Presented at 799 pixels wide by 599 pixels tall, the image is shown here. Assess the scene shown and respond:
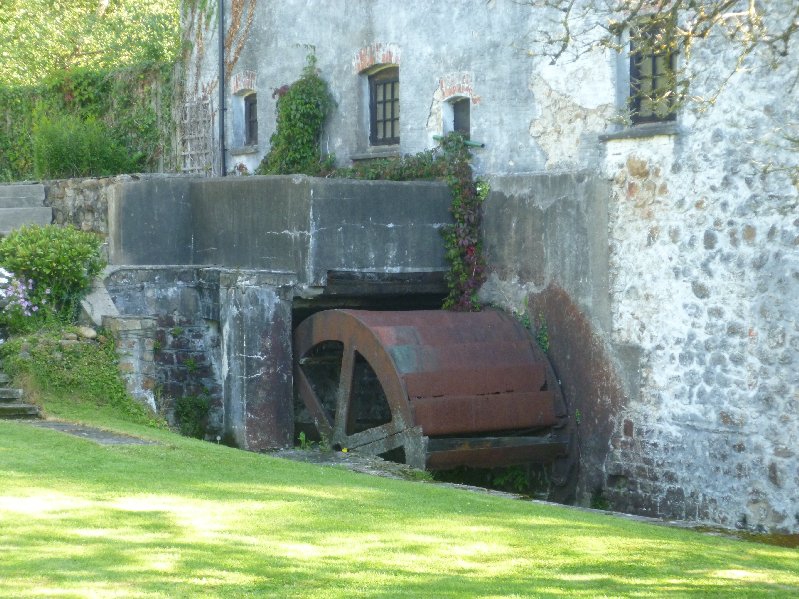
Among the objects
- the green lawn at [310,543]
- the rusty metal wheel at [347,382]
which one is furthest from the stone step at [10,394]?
the rusty metal wheel at [347,382]

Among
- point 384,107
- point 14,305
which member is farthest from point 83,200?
point 384,107

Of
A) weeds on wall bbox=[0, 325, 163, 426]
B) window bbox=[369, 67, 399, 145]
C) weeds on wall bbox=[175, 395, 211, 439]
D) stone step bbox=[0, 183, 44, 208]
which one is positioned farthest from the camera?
stone step bbox=[0, 183, 44, 208]

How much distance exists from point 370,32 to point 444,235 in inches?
129

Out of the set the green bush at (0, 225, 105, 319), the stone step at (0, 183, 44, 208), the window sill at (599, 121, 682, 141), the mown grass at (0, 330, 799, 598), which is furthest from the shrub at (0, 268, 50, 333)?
the window sill at (599, 121, 682, 141)

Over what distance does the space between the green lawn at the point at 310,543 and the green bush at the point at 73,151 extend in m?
9.60

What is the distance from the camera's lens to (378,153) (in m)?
15.8

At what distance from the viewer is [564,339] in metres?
13.0

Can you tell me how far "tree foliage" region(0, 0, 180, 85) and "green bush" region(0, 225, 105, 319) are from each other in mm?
11782

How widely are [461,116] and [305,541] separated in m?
8.34

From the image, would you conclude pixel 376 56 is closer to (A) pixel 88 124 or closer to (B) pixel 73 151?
(B) pixel 73 151

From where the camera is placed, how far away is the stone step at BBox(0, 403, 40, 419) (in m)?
12.0

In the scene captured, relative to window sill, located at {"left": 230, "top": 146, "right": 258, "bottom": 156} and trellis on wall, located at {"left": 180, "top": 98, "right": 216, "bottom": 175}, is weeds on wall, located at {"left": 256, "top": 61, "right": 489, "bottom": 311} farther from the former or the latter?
trellis on wall, located at {"left": 180, "top": 98, "right": 216, "bottom": 175}

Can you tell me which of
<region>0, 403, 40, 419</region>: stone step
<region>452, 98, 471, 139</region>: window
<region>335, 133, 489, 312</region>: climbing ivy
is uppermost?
<region>452, 98, 471, 139</region>: window

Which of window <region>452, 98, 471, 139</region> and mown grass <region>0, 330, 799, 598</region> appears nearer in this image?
mown grass <region>0, 330, 799, 598</region>
